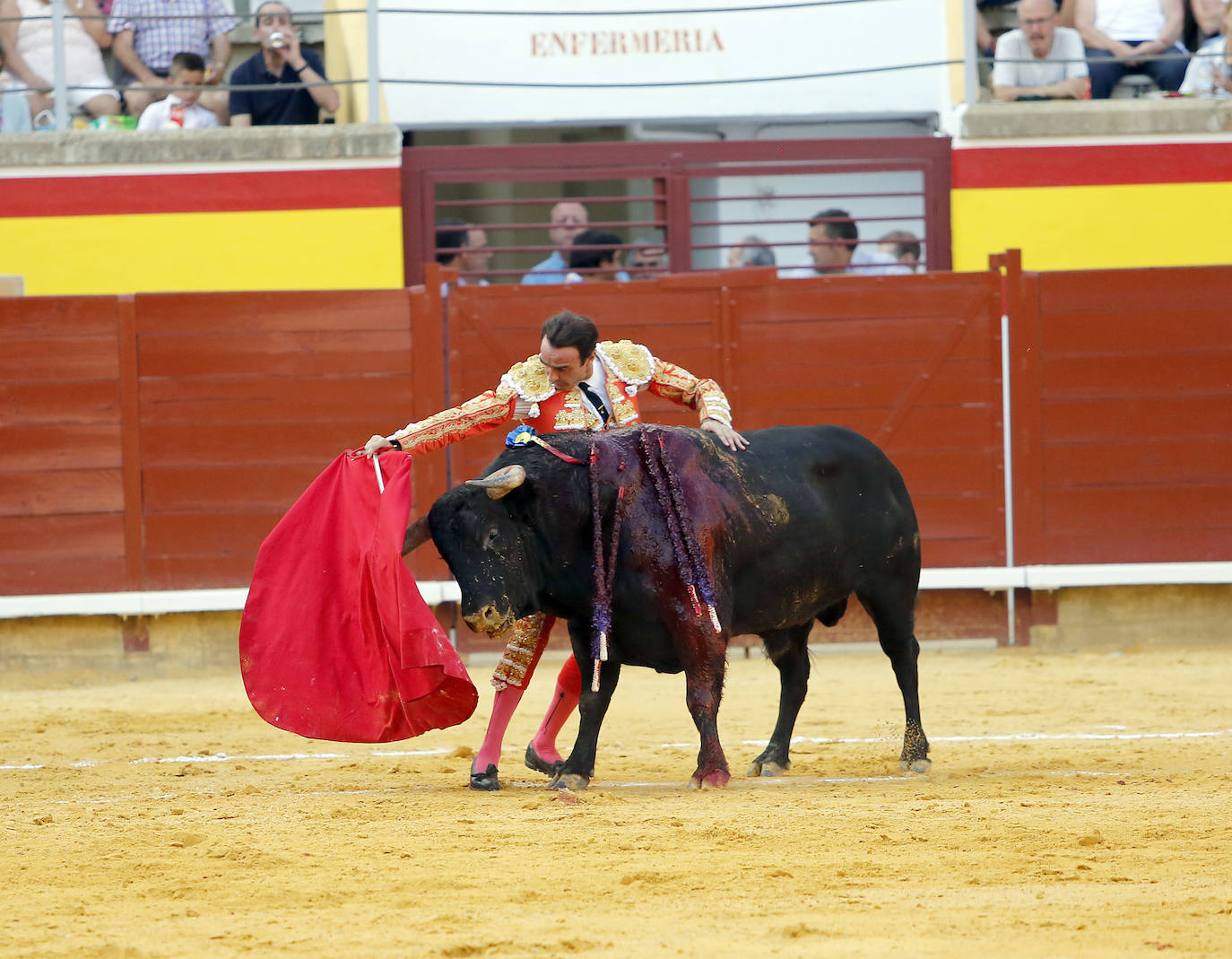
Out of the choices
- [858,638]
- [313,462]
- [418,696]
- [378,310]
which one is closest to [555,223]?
[378,310]

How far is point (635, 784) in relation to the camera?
4719 millimetres

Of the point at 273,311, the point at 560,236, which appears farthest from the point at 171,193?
the point at 560,236

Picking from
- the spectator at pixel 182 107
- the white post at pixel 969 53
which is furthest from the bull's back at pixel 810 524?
the spectator at pixel 182 107

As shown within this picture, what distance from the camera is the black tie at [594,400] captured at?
474 cm

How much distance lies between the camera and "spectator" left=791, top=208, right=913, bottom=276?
29.8 ft

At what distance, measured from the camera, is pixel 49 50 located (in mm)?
9500

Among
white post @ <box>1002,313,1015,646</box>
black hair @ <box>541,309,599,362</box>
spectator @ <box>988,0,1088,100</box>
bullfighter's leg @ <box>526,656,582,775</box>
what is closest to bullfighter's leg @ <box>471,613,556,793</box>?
bullfighter's leg @ <box>526,656,582,775</box>

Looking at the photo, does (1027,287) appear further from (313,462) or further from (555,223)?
(313,462)

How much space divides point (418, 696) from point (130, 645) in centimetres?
385

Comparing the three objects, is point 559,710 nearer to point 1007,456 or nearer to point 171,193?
point 1007,456

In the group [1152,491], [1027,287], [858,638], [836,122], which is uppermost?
[836,122]

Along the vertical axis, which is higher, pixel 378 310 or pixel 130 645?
pixel 378 310

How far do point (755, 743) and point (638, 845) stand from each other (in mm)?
2070

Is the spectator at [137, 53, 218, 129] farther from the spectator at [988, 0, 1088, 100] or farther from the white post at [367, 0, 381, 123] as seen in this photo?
the spectator at [988, 0, 1088, 100]
